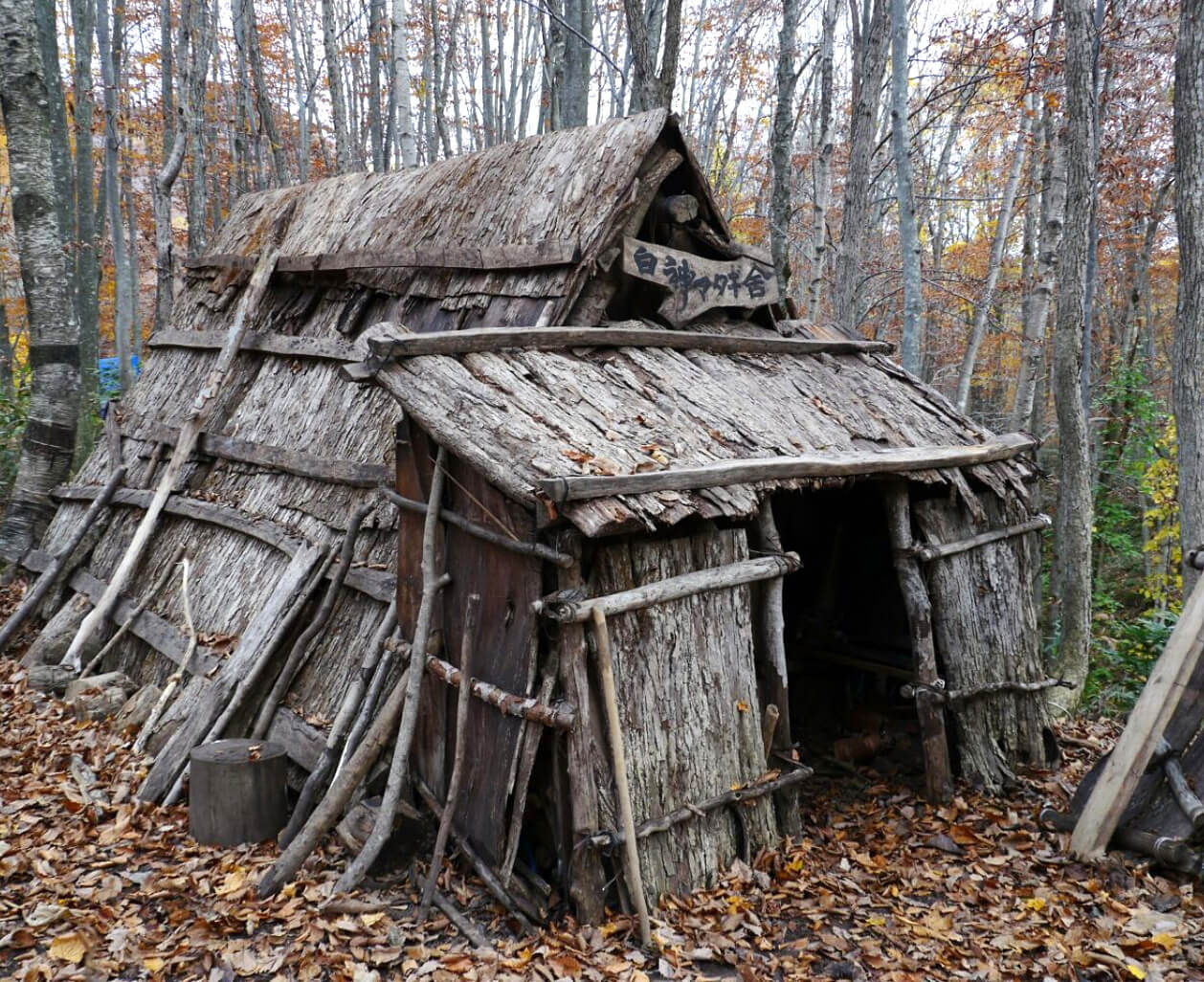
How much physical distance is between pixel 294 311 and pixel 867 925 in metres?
7.25

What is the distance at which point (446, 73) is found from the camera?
78.9ft

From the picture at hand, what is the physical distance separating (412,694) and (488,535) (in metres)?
1.10

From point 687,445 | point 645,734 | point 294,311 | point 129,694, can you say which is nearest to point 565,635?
point 645,734

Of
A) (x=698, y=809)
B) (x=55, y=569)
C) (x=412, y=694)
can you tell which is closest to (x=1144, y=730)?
(x=698, y=809)

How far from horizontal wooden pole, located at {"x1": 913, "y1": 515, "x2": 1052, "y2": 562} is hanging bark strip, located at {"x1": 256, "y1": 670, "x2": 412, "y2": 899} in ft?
12.2

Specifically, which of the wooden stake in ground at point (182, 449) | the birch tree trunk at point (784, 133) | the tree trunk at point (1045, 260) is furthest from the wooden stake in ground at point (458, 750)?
the tree trunk at point (1045, 260)

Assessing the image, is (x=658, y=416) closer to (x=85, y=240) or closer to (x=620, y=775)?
(x=620, y=775)

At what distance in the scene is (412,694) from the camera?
5.30 meters

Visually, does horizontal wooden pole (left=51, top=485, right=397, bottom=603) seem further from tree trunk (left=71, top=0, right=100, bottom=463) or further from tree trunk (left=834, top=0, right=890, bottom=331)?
tree trunk (left=834, top=0, right=890, bottom=331)

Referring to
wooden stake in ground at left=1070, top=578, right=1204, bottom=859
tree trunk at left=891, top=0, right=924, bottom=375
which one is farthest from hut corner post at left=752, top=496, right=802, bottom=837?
tree trunk at left=891, top=0, right=924, bottom=375

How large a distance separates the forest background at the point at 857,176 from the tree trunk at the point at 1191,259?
0.03 metres

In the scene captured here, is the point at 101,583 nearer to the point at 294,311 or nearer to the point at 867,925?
the point at 294,311

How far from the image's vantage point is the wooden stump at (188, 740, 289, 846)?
219 inches

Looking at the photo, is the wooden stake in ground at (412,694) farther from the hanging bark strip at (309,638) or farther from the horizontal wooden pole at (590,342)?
the hanging bark strip at (309,638)
